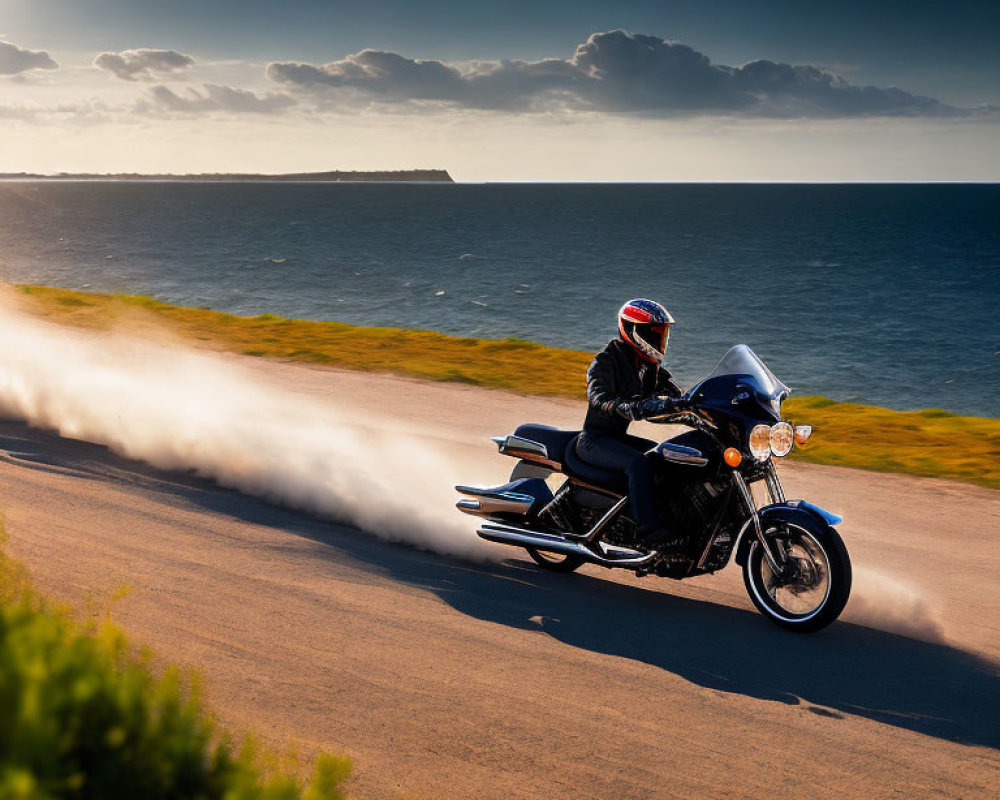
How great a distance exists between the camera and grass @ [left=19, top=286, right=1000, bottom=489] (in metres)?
14.0

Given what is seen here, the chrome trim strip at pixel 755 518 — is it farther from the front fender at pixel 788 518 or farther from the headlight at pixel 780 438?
the headlight at pixel 780 438

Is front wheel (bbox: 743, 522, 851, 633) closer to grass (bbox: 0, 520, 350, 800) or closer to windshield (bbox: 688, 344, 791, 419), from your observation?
windshield (bbox: 688, 344, 791, 419)

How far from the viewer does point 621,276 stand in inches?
3319

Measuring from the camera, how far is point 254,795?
2105 mm

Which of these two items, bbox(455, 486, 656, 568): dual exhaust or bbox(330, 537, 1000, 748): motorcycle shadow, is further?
bbox(455, 486, 656, 568): dual exhaust

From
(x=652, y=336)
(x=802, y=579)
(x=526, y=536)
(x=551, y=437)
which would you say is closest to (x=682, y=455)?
(x=652, y=336)

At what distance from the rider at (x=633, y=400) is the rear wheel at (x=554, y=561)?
0.97m

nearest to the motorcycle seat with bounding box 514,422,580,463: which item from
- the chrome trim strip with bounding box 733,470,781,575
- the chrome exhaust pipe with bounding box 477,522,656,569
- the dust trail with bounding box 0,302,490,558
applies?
the chrome exhaust pipe with bounding box 477,522,656,569

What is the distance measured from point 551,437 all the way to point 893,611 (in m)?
2.74

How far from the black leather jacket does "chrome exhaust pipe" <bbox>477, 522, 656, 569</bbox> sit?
841 mm

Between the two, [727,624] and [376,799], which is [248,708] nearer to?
[376,799]

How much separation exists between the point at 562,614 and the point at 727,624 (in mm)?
1100

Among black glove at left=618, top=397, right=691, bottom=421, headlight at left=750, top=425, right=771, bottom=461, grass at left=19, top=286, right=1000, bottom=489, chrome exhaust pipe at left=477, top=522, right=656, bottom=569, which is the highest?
Result: grass at left=19, top=286, right=1000, bottom=489

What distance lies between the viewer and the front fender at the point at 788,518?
6.57m
